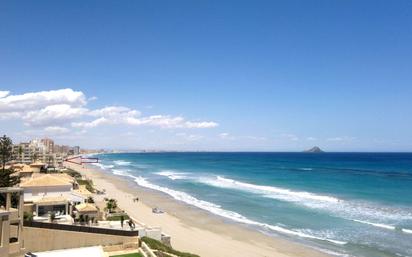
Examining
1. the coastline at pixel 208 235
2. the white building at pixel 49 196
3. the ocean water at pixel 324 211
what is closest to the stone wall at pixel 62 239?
the coastline at pixel 208 235

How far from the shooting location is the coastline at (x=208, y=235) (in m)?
27.3

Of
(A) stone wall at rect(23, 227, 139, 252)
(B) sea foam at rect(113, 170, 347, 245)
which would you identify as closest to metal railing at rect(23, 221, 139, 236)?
(A) stone wall at rect(23, 227, 139, 252)

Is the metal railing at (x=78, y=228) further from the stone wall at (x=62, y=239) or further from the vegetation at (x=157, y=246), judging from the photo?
the vegetation at (x=157, y=246)

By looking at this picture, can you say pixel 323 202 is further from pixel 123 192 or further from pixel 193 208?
pixel 123 192

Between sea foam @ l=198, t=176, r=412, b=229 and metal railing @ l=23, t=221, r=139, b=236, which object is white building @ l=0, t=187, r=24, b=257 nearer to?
metal railing @ l=23, t=221, r=139, b=236

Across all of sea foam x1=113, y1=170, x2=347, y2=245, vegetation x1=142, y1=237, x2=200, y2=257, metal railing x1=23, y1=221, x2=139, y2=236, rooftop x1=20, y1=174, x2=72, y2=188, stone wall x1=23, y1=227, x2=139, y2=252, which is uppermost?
rooftop x1=20, y1=174, x2=72, y2=188

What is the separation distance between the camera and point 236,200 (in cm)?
4962

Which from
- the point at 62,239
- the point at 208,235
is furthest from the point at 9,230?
the point at 208,235

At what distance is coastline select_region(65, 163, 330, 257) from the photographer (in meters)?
27.3

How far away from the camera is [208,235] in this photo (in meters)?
32.1

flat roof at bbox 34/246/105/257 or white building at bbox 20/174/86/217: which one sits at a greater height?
white building at bbox 20/174/86/217

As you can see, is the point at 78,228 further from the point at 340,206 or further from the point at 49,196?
the point at 340,206

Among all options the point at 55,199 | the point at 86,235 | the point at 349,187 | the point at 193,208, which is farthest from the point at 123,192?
the point at 86,235

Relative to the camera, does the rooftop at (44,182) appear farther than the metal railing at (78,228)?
Yes
